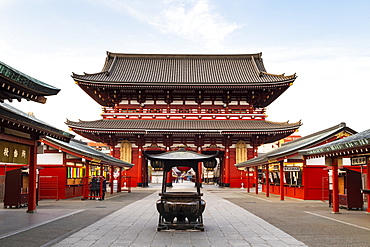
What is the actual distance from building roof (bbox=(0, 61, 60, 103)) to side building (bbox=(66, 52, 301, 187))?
975 inches

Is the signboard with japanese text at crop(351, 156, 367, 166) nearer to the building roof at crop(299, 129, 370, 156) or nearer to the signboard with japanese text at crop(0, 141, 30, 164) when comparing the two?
the building roof at crop(299, 129, 370, 156)

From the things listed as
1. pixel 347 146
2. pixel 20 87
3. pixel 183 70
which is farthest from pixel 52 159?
pixel 183 70

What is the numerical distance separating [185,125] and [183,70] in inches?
347

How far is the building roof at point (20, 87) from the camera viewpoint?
956 centimetres

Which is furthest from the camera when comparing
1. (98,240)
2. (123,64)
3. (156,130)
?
(123,64)

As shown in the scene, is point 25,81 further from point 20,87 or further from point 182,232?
point 182,232

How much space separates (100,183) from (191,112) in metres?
18.4

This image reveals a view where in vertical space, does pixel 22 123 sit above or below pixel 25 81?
below

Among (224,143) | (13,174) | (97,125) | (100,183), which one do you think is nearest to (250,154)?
(224,143)

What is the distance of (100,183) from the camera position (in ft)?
77.4

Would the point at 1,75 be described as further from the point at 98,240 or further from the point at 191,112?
the point at 191,112

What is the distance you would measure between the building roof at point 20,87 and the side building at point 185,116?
24.8m

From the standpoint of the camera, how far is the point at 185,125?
126 feet

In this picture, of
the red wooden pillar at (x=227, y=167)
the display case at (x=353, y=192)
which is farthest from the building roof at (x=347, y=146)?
the red wooden pillar at (x=227, y=167)
